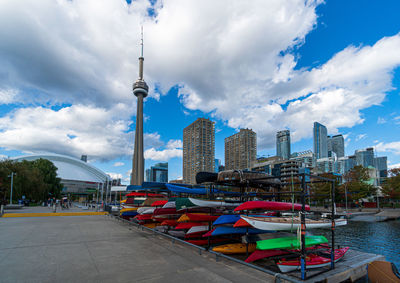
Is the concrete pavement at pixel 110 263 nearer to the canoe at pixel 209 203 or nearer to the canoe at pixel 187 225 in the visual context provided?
the canoe at pixel 187 225

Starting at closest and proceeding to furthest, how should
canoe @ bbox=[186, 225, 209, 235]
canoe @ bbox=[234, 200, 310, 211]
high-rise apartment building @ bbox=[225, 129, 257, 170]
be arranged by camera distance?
canoe @ bbox=[234, 200, 310, 211]
canoe @ bbox=[186, 225, 209, 235]
high-rise apartment building @ bbox=[225, 129, 257, 170]

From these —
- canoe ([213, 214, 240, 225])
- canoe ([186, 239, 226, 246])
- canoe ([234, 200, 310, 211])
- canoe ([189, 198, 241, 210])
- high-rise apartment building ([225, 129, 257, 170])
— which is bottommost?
canoe ([186, 239, 226, 246])

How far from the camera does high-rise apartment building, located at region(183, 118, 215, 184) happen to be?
13775 centimetres

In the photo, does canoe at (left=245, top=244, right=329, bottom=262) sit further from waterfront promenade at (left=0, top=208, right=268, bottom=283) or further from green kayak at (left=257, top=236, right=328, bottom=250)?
waterfront promenade at (left=0, top=208, right=268, bottom=283)

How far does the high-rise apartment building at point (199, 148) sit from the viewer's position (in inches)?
5423

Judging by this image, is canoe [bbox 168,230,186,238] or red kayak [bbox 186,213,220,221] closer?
red kayak [bbox 186,213,220,221]

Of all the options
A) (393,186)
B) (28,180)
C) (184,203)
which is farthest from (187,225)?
(393,186)

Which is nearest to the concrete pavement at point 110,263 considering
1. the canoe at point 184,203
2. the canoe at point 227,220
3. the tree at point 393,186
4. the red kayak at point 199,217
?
the canoe at point 227,220

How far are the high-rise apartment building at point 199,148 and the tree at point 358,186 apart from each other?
94798mm

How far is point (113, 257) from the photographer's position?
7.59 meters

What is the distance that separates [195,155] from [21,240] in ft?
Result: 423

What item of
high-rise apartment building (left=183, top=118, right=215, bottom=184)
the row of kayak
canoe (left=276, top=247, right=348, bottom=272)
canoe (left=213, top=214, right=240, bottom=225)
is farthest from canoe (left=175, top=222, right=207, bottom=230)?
high-rise apartment building (left=183, top=118, right=215, bottom=184)

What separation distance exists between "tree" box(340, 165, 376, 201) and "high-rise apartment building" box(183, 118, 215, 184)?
9480 cm

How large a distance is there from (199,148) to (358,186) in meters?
99.8
